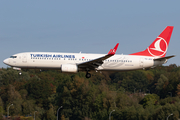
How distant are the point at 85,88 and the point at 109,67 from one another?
69.4 metres

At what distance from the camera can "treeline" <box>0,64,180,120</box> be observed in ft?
290

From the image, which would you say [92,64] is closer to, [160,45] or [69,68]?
[69,68]

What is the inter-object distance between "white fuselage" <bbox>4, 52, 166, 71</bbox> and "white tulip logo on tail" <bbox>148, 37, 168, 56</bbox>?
2.78 m

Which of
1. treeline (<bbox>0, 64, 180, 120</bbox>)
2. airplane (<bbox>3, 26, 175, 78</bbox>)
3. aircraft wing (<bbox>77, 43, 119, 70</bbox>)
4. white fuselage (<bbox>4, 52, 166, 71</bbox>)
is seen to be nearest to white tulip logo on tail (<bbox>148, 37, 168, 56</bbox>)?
airplane (<bbox>3, 26, 175, 78</bbox>)

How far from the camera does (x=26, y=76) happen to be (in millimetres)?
153625

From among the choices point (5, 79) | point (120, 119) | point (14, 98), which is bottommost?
point (120, 119)

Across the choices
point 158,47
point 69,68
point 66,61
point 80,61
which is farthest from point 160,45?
point 69,68

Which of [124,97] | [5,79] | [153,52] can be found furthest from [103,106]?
[5,79]

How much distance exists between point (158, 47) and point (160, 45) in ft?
1.79

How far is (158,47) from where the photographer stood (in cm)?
5591

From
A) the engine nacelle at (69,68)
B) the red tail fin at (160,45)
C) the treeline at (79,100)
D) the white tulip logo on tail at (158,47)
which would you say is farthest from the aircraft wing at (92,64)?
the treeline at (79,100)

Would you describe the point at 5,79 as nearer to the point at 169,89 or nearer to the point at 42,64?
the point at 169,89

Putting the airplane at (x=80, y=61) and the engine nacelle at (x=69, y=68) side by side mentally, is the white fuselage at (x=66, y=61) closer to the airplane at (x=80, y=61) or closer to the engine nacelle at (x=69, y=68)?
the airplane at (x=80, y=61)

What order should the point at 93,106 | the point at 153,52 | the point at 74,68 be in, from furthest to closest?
the point at 93,106 < the point at 153,52 < the point at 74,68
